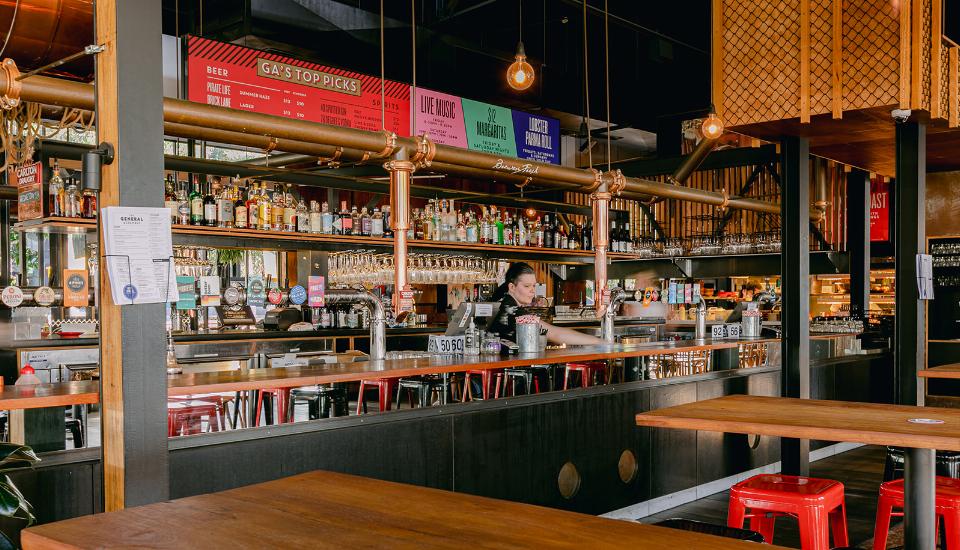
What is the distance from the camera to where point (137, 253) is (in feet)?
8.97

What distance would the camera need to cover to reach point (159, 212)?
279cm

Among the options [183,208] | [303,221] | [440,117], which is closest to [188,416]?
[440,117]

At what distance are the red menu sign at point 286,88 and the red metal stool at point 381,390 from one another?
1.84 meters

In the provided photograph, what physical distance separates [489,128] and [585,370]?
8.87 ft

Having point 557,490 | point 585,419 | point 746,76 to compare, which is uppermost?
point 746,76

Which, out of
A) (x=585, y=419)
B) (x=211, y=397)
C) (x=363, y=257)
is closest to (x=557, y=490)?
(x=585, y=419)

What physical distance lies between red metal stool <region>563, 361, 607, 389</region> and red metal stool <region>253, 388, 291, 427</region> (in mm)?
1895

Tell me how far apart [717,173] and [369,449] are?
30.1 ft

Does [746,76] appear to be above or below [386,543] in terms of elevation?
above

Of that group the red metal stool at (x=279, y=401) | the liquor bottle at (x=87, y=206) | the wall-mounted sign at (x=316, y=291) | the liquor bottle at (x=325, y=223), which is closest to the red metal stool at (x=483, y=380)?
the red metal stool at (x=279, y=401)

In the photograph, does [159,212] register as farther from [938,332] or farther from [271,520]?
[938,332]

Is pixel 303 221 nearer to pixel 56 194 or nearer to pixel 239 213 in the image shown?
pixel 239 213

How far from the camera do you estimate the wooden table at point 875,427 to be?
2793 millimetres

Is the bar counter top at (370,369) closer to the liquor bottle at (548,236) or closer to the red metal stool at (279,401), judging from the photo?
the red metal stool at (279,401)
